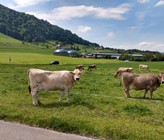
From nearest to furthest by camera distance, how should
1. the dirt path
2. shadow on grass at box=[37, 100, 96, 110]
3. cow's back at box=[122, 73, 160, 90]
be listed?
the dirt path → shadow on grass at box=[37, 100, 96, 110] → cow's back at box=[122, 73, 160, 90]

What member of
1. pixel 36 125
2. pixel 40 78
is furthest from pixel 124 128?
pixel 40 78

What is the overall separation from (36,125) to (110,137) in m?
2.98

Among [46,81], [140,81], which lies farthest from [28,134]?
[140,81]

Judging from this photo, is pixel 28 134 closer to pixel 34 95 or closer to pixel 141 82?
pixel 34 95

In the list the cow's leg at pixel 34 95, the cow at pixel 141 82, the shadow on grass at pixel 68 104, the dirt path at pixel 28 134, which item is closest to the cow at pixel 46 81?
the cow's leg at pixel 34 95

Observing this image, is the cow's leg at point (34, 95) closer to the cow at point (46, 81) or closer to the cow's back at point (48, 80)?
the cow at point (46, 81)

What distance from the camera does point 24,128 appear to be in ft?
35.5

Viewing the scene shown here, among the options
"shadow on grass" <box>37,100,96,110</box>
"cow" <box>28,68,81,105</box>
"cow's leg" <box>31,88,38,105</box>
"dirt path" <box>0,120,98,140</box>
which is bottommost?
"shadow on grass" <box>37,100,96,110</box>

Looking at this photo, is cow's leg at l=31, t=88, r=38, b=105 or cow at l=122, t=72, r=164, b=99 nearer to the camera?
cow's leg at l=31, t=88, r=38, b=105

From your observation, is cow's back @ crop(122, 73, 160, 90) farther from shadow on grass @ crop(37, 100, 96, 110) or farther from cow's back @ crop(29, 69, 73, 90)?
cow's back @ crop(29, 69, 73, 90)

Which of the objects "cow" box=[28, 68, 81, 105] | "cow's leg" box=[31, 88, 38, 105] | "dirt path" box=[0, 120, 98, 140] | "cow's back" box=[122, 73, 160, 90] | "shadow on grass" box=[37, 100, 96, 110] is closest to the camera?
"dirt path" box=[0, 120, 98, 140]

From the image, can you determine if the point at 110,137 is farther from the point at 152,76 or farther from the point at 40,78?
the point at 152,76

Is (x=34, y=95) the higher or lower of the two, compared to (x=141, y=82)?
lower

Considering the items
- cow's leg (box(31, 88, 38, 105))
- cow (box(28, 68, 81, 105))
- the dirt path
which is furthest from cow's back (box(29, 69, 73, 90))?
the dirt path
